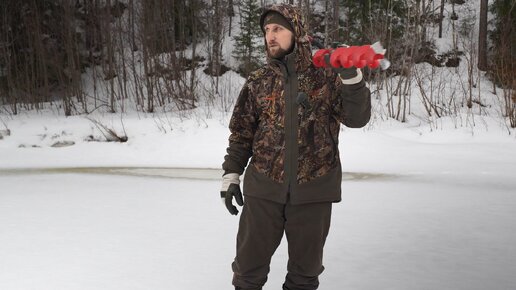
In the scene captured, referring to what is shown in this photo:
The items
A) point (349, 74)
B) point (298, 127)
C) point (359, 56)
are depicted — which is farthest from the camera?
point (298, 127)

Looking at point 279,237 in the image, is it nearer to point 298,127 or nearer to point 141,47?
point 298,127

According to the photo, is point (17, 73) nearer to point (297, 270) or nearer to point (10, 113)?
point (10, 113)

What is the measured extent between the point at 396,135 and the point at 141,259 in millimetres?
7439

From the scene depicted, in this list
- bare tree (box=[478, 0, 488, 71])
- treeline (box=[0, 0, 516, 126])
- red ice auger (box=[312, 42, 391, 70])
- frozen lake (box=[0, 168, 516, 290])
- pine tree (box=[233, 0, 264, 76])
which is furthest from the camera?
pine tree (box=[233, 0, 264, 76])

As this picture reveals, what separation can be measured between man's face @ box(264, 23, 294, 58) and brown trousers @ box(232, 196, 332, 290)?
600 millimetres

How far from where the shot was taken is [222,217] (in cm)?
444

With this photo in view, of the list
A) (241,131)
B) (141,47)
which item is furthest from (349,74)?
(141,47)

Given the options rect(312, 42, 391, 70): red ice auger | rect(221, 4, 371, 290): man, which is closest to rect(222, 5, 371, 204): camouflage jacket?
rect(221, 4, 371, 290): man

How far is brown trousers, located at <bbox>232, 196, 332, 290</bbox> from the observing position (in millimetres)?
2029

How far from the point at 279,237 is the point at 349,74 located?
2.38ft

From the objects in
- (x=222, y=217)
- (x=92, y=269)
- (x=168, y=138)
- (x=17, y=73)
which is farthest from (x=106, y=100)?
(x=92, y=269)

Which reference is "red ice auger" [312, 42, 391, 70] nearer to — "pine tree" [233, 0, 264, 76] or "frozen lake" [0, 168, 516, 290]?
"frozen lake" [0, 168, 516, 290]

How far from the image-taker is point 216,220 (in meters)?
4.33

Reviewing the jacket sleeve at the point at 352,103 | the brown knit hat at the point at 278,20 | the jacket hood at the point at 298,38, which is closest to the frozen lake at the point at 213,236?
the jacket sleeve at the point at 352,103
